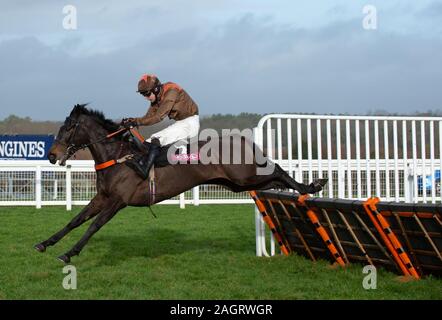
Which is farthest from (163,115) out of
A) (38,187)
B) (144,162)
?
(38,187)

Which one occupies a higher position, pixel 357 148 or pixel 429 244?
pixel 357 148

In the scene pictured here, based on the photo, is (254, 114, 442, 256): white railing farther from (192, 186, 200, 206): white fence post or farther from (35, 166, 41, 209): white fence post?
(35, 166, 41, 209): white fence post

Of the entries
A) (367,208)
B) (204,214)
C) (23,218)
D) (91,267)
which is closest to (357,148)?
(367,208)

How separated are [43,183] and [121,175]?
10.5 metres

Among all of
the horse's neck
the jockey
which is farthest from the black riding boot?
the horse's neck

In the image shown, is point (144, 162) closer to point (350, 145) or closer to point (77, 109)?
point (77, 109)

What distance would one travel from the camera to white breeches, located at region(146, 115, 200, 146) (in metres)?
8.58

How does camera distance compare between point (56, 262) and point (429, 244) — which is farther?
point (56, 262)

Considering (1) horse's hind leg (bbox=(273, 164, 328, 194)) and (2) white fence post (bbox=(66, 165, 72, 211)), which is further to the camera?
(2) white fence post (bbox=(66, 165, 72, 211))

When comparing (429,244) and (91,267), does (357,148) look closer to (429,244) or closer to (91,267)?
(429,244)

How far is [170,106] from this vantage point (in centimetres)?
835

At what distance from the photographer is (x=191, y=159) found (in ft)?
27.4

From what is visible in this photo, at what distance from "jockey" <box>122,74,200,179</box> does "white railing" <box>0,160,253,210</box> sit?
29.9ft
